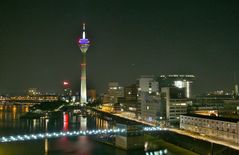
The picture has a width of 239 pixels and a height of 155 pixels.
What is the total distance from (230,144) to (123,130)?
389 centimetres

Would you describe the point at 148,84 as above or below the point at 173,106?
above

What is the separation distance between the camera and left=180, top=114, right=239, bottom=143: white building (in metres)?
10.9

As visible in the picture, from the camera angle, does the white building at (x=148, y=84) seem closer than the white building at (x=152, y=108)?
No

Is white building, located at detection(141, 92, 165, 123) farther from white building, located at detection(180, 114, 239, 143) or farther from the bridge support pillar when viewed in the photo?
the bridge support pillar

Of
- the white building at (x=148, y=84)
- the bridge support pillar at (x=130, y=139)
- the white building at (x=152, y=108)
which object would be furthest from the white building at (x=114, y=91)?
the bridge support pillar at (x=130, y=139)

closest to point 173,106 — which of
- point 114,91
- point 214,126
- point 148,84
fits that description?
point 214,126

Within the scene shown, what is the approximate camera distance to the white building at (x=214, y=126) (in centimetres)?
1091

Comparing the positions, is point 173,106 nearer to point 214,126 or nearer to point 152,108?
point 152,108

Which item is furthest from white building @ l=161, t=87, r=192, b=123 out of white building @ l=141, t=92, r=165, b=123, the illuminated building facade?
the illuminated building facade

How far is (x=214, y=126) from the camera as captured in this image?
39.6ft

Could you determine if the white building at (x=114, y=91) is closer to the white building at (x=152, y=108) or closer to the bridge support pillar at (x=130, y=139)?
the white building at (x=152, y=108)

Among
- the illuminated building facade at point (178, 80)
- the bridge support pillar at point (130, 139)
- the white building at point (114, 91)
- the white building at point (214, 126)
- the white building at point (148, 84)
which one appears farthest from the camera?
the white building at point (114, 91)

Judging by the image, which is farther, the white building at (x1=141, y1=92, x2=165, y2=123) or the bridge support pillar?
the white building at (x1=141, y1=92, x2=165, y2=123)

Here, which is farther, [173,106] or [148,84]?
[148,84]
